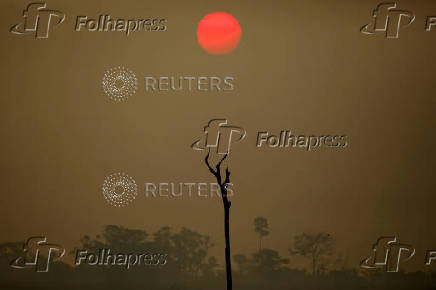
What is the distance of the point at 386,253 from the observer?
11.7 feet

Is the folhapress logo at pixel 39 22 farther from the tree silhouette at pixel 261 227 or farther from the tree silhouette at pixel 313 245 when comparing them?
the tree silhouette at pixel 313 245

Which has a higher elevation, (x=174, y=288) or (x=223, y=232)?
(x=223, y=232)

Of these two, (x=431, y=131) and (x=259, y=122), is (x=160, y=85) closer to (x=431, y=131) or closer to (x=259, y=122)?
(x=259, y=122)

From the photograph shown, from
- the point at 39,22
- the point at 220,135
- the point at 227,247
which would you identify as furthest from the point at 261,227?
the point at 39,22

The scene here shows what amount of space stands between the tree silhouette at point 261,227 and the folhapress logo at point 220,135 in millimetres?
561

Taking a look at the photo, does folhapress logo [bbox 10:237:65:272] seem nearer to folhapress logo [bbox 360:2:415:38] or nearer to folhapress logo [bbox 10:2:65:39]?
folhapress logo [bbox 10:2:65:39]

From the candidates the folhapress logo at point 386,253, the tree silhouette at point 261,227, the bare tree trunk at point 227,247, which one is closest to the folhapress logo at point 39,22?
A: the bare tree trunk at point 227,247

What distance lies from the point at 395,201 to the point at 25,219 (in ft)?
9.19

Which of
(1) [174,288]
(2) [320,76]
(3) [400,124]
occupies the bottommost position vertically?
(1) [174,288]

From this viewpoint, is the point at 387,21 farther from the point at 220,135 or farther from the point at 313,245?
the point at 313,245

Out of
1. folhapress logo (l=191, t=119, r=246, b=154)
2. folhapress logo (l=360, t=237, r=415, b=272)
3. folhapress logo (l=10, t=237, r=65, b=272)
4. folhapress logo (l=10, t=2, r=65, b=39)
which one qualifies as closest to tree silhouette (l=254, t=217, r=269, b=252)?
folhapress logo (l=191, t=119, r=246, b=154)

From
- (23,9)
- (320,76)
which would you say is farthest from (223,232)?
(23,9)

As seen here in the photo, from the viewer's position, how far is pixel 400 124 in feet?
11.8

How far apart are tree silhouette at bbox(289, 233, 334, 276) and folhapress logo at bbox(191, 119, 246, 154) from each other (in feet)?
2.82
